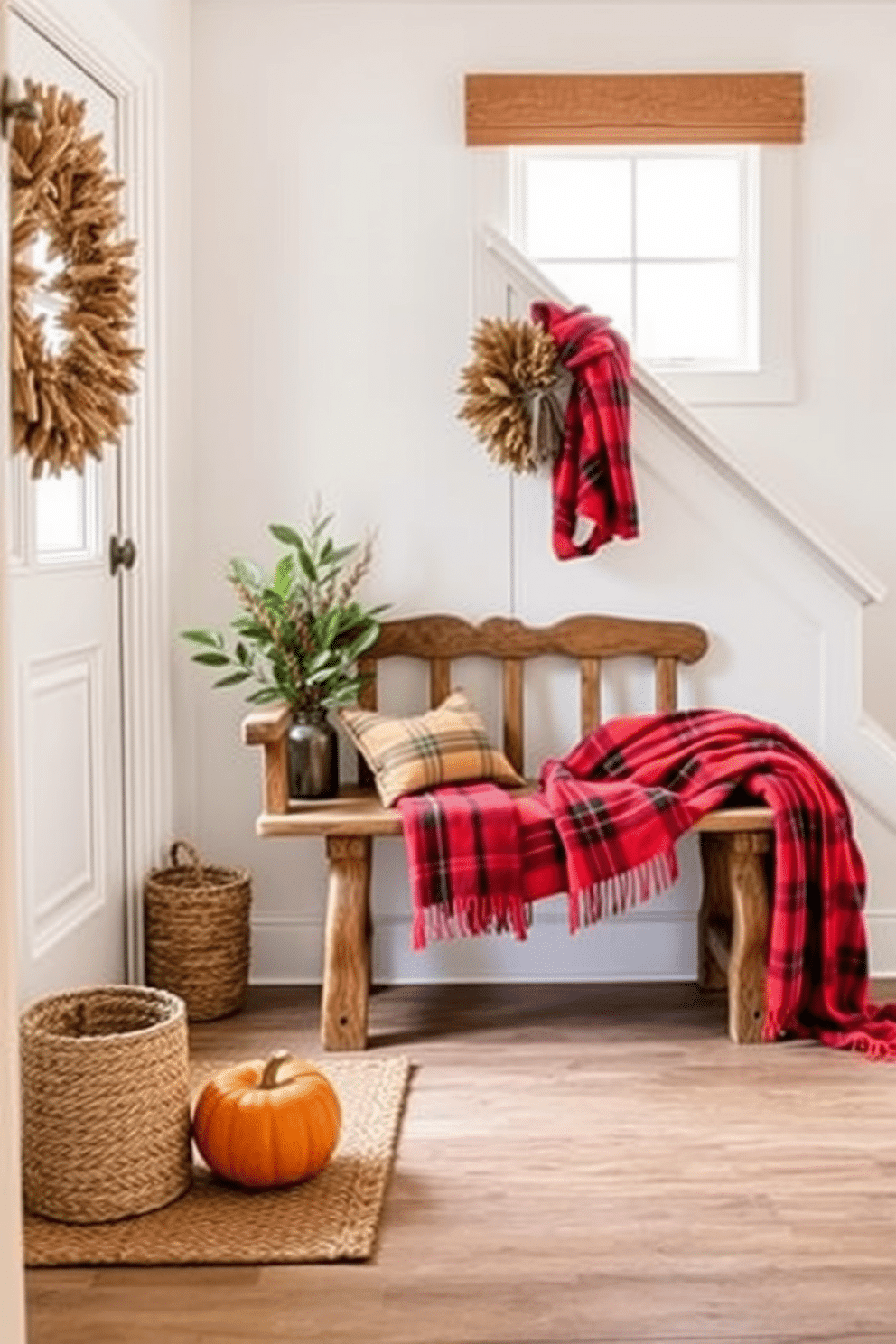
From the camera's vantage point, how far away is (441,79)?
437 cm

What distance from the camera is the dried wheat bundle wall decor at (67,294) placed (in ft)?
7.60

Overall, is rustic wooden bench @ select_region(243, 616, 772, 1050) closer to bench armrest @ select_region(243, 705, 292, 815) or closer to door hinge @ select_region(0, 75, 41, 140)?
bench armrest @ select_region(243, 705, 292, 815)

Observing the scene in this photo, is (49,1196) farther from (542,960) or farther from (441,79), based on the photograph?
(441,79)

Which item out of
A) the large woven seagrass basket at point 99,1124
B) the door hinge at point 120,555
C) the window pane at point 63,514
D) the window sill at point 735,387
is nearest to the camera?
the large woven seagrass basket at point 99,1124

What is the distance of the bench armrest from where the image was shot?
3779mm

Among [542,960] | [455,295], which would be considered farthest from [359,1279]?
[455,295]

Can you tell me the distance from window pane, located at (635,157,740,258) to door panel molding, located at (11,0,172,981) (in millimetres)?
1252

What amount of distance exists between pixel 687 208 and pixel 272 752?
182 centimetres

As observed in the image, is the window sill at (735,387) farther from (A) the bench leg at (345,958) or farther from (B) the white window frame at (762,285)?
(A) the bench leg at (345,958)

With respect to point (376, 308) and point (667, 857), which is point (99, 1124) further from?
point (376, 308)

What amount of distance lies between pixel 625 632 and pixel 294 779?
880 millimetres

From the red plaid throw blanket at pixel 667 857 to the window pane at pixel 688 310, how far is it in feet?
3.73

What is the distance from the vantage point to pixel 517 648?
4301 millimetres

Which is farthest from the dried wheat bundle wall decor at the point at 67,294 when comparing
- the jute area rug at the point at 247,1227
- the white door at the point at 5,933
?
the jute area rug at the point at 247,1227
